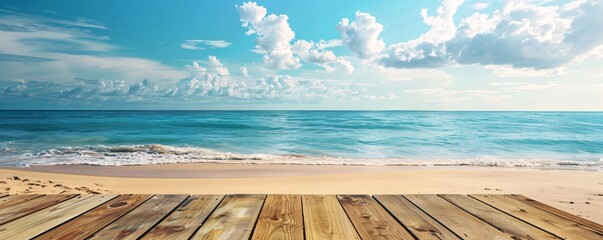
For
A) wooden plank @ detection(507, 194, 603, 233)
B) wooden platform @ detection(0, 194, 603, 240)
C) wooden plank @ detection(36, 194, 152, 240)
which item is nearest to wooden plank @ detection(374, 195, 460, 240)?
wooden platform @ detection(0, 194, 603, 240)

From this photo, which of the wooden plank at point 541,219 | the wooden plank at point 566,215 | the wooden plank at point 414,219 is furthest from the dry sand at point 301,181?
the wooden plank at point 414,219

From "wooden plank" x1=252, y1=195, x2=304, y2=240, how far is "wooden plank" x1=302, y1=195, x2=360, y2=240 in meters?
0.05

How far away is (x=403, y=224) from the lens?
204cm

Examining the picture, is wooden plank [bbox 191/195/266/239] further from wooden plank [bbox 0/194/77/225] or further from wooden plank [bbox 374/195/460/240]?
wooden plank [bbox 0/194/77/225]

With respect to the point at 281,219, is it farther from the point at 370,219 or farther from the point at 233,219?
the point at 370,219

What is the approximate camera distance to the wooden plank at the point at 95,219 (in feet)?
5.93

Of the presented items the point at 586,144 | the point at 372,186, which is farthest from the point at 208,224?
the point at 586,144

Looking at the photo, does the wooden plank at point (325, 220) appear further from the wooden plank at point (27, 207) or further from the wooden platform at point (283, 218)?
the wooden plank at point (27, 207)

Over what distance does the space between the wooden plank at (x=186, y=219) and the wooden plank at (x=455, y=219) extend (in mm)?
1470

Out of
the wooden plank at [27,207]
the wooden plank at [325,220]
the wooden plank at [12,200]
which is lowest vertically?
the wooden plank at [12,200]

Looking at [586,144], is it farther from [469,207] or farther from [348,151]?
[469,207]

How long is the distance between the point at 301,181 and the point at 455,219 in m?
6.43

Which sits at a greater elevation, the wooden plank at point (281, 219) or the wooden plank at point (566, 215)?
the wooden plank at point (566, 215)

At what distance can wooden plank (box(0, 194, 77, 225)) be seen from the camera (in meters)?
2.13
